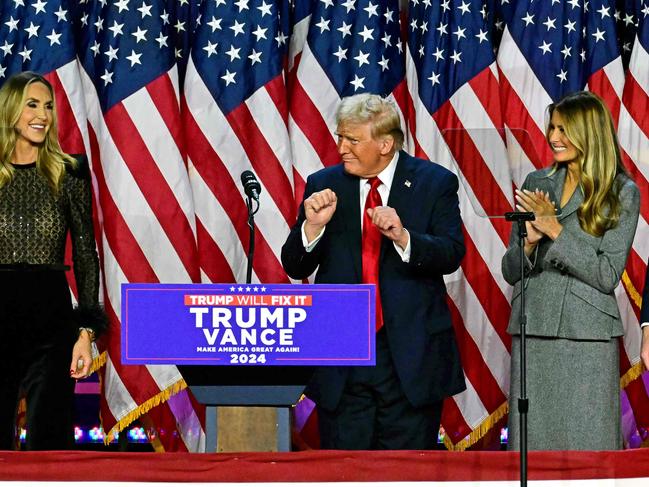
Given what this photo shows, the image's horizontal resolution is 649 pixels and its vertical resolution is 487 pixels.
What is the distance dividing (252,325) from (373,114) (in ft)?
3.51

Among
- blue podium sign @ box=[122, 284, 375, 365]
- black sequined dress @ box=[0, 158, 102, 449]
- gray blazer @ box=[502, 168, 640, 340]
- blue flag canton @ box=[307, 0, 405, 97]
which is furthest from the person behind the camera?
blue flag canton @ box=[307, 0, 405, 97]

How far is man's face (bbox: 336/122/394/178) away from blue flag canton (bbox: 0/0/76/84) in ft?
5.52

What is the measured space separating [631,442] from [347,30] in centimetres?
218

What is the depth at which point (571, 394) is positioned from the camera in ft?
12.2

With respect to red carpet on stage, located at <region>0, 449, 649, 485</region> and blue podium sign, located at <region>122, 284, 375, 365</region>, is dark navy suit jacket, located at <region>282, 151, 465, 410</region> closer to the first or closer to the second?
blue podium sign, located at <region>122, 284, 375, 365</region>

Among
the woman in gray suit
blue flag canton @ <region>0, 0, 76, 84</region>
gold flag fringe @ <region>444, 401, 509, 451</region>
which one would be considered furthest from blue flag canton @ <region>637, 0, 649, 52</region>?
blue flag canton @ <region>0, 0, 76, 84</region>

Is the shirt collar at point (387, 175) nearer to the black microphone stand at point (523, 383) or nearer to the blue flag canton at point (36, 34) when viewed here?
the black microphone stand at point (523, 383)

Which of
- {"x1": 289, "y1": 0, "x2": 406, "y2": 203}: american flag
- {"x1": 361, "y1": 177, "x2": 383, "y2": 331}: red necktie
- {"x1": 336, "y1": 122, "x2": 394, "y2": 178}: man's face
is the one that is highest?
{"x1": 289, "y1": 0, "x2": 406, "y2": 203}: american flag

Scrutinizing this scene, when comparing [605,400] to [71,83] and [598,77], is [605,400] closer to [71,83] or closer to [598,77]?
[598,77]

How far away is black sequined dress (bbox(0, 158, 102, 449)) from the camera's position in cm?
334

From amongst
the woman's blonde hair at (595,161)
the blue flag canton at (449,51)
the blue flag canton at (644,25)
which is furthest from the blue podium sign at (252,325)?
the blue flag canton at (644,25)

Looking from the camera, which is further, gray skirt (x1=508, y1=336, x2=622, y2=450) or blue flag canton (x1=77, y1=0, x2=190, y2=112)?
blue flag canton (x1=77, y1=0, x2=190, y2=112)

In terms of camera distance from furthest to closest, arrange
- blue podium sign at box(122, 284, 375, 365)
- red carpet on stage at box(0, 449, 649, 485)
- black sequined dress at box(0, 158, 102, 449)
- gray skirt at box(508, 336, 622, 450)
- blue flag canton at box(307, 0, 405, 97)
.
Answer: blue flag canton at box(307, 0, 405, 97)
gray skirt at box(508, 336, 622, 450)
black sequined dress at box(0, 158, 102, 449)
blue podium sign at box(122, 284, 375, 365)
red carpet on stage at box(0, 449, 649, 485)

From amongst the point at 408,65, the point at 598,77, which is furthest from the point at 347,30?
the point at 598,77
